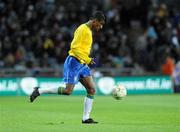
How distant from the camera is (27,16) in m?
34.0

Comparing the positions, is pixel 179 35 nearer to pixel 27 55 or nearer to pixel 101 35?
Result: pixel 101 35

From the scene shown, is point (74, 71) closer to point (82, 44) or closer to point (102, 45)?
point (82, 44)

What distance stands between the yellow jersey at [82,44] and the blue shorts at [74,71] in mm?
125

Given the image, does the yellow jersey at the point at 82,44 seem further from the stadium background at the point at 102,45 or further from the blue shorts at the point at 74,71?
the stadium background at the point at 102,45

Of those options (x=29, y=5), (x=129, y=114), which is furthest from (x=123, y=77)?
(x=129, y=114)

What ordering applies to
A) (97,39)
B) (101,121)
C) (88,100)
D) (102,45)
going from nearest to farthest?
(88,100) < (101,121) < (102,45) < (97,39)

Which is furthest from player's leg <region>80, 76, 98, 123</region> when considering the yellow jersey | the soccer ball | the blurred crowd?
the blurred crowd

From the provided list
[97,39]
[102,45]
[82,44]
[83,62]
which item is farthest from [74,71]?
[97,39]

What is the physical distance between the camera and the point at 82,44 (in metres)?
15.6

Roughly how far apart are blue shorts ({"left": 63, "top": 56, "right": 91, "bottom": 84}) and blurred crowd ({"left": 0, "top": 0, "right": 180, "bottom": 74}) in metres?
16.4

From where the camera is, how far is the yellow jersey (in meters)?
15.5

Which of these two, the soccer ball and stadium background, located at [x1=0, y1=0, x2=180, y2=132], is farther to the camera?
stadium background, located at [x1=0, y1=0, x2=180, y2=132]

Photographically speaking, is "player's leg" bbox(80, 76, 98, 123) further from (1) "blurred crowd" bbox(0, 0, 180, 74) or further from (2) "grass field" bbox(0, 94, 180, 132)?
(1) "blurred crowd" bbox(0, 0, 180, 74)

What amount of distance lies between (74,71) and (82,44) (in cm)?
70
